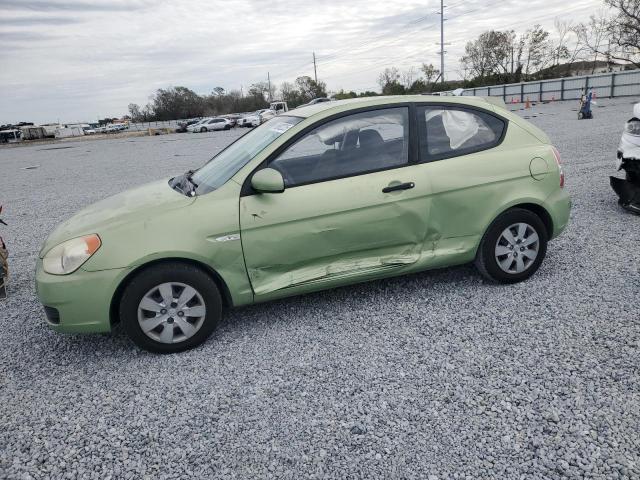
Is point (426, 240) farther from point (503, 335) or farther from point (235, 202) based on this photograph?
point (235, 202)

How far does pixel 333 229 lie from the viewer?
12.0ft

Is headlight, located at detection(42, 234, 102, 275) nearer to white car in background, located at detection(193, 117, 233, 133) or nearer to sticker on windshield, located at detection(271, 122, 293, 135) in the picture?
sticker on windshield, located at detection(271, 122, 293, 135)

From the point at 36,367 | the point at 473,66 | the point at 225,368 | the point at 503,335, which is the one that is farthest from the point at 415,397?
the point at 473,66

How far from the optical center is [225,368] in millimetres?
3328

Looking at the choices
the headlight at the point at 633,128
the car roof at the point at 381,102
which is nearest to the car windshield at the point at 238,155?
the car roof at the point at 381,102

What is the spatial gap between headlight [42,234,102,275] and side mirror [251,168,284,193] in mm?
1138

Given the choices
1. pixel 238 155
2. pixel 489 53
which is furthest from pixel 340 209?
pixel 489 53

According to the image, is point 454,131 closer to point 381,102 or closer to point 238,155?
point 381,102

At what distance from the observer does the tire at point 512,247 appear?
4113 mm

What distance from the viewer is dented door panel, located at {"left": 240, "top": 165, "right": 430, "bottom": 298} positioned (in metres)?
3.53

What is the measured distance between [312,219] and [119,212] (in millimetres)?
1446

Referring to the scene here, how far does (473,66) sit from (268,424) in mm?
73405

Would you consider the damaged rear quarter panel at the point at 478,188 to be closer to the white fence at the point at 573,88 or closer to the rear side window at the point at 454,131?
the rear side window at the point at 454,131

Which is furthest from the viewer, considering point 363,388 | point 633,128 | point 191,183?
point 633,128
